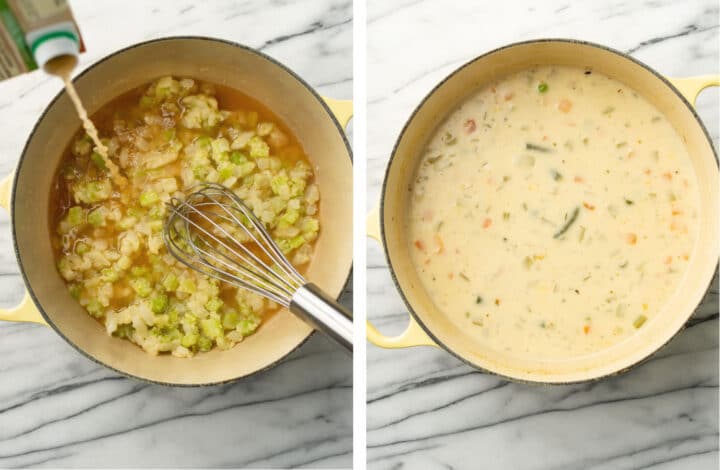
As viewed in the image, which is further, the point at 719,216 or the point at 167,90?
the point at 167,90

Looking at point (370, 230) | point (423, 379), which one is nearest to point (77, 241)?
point (370, 230)

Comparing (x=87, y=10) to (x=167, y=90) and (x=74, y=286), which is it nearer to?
(x=167, y=90)

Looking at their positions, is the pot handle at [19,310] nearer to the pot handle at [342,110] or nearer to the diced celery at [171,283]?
the diced celery at [171,283]

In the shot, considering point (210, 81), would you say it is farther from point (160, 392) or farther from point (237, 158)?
point (160, 392)

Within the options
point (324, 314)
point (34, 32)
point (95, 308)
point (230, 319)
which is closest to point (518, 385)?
point (324, 314)

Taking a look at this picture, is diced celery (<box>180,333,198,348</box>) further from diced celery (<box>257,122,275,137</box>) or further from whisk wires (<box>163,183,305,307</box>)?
diced celery (<box>257,122,275,137</box>)

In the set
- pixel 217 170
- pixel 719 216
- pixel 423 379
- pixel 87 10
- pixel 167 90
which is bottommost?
pixel 423 379

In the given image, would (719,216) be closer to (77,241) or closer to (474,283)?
(474,283)

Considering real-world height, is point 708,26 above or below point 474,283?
above
